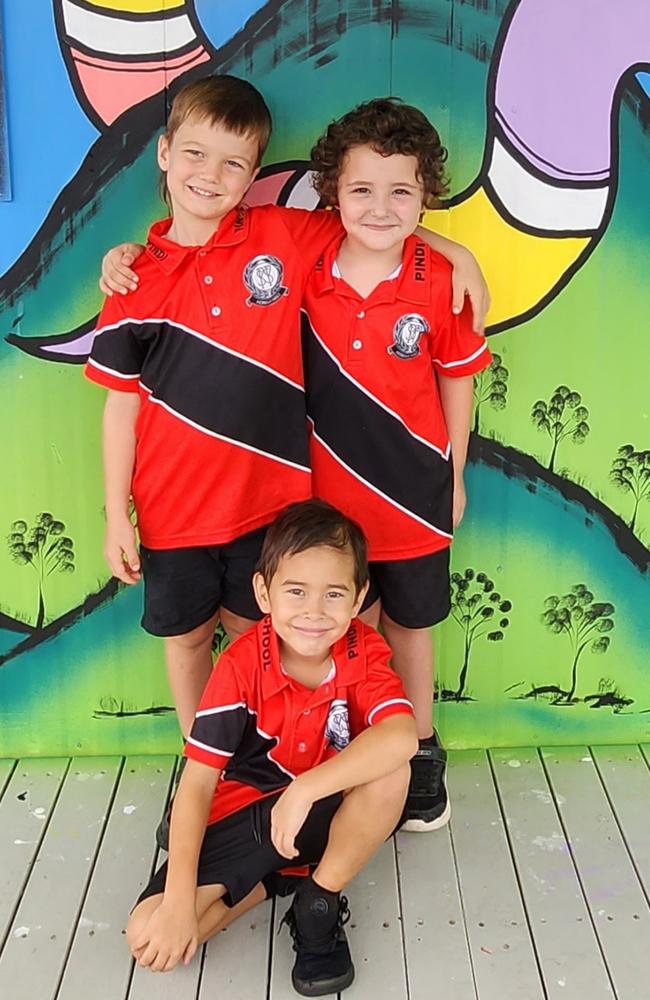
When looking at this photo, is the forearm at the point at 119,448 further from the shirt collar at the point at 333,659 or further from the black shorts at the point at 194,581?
the shirt collar at the point at 333,659

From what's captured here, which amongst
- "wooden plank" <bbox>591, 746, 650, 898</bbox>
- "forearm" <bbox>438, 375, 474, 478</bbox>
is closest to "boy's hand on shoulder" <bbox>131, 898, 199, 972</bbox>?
"wooden plank" <bbox>591, 746, 650, 898</bbox>

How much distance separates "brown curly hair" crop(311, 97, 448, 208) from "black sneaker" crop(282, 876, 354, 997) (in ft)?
4.62

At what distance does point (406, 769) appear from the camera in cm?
234

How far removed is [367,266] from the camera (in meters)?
2.50

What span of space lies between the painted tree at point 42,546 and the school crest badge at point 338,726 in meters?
0.84

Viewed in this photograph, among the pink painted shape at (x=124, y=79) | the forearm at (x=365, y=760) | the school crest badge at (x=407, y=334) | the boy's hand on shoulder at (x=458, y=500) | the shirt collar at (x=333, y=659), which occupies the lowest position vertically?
the forearm at (x=365, y=760)

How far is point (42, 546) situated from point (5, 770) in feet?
1.87

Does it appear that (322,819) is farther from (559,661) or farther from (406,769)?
(559,661)

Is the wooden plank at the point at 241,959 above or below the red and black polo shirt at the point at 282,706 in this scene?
below

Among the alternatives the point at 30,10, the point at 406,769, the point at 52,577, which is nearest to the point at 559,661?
the point at 406,769

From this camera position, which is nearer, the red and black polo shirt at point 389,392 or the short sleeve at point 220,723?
Answer: the short sleeve at point 220,723

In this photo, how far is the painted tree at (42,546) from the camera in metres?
2.89

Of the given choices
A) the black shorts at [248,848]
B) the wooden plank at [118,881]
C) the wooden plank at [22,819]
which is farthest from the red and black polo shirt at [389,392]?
the wooden plank at [22,819]

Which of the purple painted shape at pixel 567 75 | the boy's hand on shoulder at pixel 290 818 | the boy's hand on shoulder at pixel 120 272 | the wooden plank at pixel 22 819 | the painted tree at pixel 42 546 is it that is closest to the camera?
the boy's hand on shoulder at pixel 290 818
